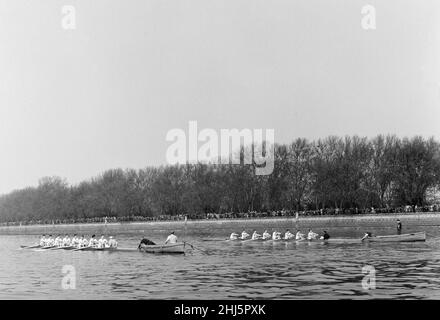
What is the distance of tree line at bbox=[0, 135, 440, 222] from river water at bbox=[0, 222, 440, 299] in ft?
141

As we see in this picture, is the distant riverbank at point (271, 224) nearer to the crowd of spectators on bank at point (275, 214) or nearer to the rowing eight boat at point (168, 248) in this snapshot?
the crowd of spectators on bank at point (275, 214)

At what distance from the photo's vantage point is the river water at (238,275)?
24312mm

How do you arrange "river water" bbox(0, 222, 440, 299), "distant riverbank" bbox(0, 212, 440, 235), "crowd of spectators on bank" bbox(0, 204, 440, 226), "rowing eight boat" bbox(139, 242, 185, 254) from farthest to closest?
1. "crowd of spectators on bank" bbox(0, 204, 440, 226)
2. "distant riverbank" bbox(0, 212, 440, 235)
3. "rowing eight boat" bbox(139, 242, 185, 254)
4. "river water" bbox(0, 222, 440, 299)

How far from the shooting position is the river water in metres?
24.3

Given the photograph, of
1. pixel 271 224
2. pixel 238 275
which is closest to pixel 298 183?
pixel 271 224

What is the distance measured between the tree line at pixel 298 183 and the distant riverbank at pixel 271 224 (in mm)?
8511

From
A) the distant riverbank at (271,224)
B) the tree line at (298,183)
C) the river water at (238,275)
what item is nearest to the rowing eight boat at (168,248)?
the river water at (238,275)

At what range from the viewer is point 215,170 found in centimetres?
A: 11925

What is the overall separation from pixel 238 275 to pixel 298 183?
71.7 metres

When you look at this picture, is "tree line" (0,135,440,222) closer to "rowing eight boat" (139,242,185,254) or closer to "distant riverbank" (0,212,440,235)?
"distant riverbank" (0,212,440,235)

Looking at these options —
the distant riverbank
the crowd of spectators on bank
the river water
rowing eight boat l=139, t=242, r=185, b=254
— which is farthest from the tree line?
rowing eight boat l=139, t=242, r=185, b=254
